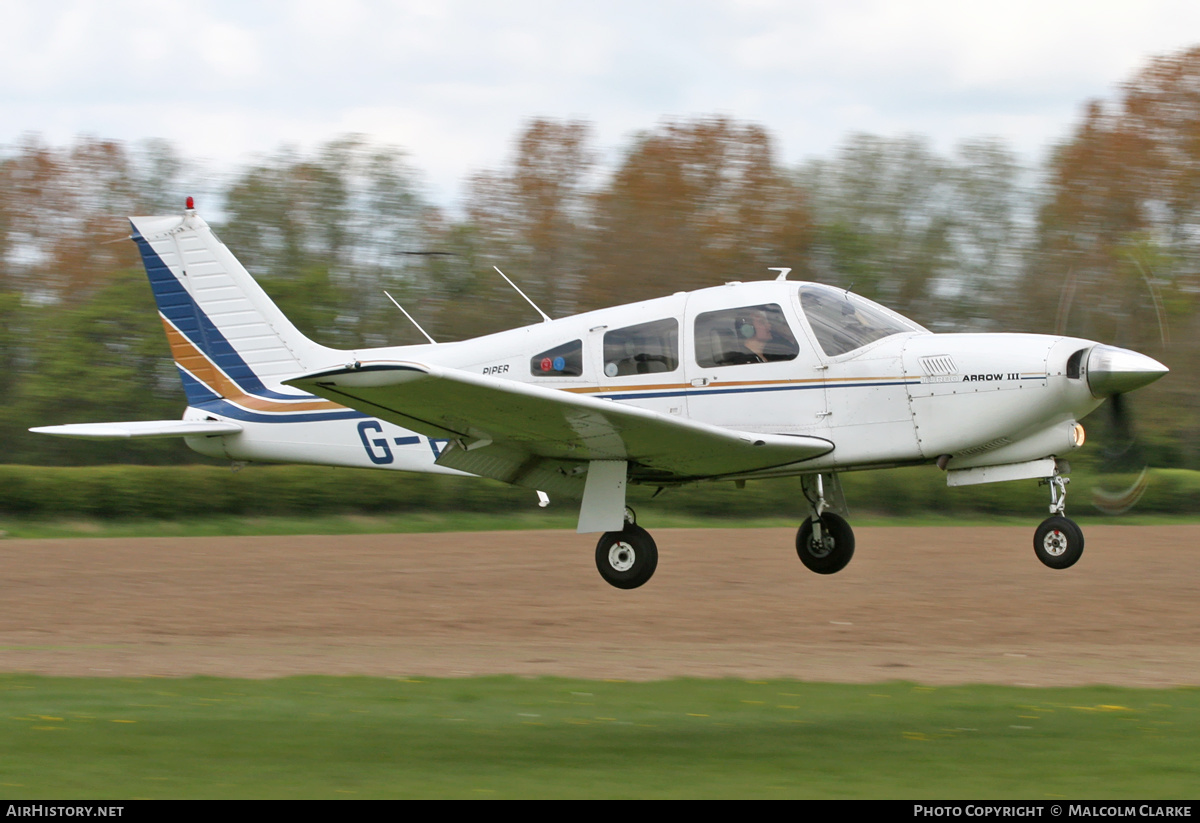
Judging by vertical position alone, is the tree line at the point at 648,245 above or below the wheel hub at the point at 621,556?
above

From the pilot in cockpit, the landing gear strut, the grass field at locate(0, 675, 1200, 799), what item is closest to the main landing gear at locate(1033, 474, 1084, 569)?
the grass field at locate(0, 675, 1200, 799)

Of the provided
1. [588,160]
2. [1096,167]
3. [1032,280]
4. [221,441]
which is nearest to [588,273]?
[588,160]

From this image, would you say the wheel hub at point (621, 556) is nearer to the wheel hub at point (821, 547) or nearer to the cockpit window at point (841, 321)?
the wheel hub at point (821, 547)

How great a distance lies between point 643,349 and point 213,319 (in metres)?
5.26

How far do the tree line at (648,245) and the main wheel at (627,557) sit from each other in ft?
60.0

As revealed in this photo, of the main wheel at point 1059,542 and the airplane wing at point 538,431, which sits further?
the main wheel at point 1059,542

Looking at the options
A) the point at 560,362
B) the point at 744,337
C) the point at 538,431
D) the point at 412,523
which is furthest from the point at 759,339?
the point at 412,523

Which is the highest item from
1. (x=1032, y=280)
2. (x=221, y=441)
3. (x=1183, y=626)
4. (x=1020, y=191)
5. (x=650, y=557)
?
(x=1020, y=191)

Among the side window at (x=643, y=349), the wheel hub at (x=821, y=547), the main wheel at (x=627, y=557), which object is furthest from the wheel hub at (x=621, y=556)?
Answer: the wheel hub at (x=821, y=547)

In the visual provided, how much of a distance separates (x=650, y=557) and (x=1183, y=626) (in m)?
7.12

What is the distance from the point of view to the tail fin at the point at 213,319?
45.5ft

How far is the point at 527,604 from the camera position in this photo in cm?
1680

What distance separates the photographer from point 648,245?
104 ft
